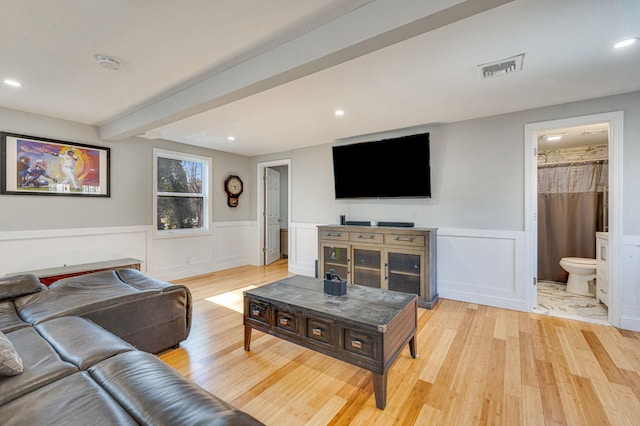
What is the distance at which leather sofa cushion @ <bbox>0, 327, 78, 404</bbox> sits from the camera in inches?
41.9

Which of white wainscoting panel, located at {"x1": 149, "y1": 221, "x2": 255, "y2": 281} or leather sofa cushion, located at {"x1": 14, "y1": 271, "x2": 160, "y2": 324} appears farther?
white wainscoting panel, located at {"x1": 149, "y1": 221, "x2": 255, "y2": 281}

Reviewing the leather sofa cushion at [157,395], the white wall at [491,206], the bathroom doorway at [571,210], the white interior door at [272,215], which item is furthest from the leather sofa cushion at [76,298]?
the bathroom doorway at [571,210]

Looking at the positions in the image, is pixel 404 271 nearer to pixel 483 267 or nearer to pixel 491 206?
pixel 483 267

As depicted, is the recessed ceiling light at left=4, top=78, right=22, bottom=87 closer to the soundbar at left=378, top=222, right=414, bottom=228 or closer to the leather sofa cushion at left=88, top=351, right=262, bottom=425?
the leather sofa cushion at left=88, top=351, right=262, bottom=425

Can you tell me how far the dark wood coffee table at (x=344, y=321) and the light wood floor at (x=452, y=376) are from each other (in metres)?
0.21

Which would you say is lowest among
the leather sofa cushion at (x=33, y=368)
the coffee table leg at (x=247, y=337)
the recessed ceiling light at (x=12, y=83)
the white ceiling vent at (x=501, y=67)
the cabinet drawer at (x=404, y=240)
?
the coffee table leg at (x=247, y=337)

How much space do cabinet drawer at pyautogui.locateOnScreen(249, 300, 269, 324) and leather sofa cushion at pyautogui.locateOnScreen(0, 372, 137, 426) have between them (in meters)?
1.17

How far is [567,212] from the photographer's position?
4.32 m

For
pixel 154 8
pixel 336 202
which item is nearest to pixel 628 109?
pixel 336 202

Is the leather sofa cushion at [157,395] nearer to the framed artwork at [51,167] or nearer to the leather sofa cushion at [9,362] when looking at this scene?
the leather sofa cushion at [9,362]

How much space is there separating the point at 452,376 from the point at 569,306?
2454 mm

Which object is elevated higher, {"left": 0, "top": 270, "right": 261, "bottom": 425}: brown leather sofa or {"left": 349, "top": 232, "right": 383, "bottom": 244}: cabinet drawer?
{"left": 349, "top": 232, "right": 383, "bottom": 244}: cabinet drawer

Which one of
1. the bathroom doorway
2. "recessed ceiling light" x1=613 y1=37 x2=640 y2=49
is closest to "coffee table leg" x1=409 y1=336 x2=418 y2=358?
the bathroom doorway

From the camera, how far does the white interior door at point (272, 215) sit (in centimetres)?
596
